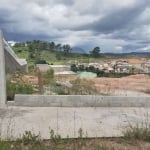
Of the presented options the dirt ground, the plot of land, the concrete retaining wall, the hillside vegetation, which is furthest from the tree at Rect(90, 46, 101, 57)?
the concrete retaining wall

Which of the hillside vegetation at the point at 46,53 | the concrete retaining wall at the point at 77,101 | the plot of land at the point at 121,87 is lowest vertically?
the plot of land at the point at 121,87

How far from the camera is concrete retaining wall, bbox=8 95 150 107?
9.03 metres

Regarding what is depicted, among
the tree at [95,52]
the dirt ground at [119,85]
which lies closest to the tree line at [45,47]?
the tree at [95,52]

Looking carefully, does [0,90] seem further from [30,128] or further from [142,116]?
[142,116]

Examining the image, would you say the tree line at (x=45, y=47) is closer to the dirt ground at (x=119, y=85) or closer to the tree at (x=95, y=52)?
the tree at (x=95, y=52)

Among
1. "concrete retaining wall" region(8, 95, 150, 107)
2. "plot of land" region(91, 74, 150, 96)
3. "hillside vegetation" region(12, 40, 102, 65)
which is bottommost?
"plot of land" region(91, 74, 150, 96)

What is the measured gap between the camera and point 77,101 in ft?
29.9

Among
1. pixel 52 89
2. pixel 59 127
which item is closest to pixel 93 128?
pixel 59 127

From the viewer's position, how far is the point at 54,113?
812 cm

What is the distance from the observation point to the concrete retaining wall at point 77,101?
9031 millimetres

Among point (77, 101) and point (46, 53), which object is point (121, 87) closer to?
point (77, 101)

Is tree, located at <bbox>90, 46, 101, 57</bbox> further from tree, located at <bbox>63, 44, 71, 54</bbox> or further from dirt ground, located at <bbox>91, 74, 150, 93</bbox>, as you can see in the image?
dirt ground, located at <bbox>91, 74, 150, 93</bbox>

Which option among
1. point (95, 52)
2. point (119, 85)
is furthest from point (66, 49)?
point (119, 85)

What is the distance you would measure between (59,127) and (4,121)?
1349mm
